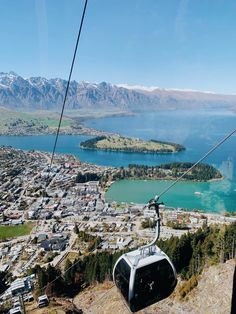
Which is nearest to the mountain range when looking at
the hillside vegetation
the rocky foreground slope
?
the hillside vegetation

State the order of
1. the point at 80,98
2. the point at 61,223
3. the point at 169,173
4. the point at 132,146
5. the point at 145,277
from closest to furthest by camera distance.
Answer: the point at 145,277 → the point at 61,223 → the point at 169,173 → the point at 132,146 → the point at 80,98

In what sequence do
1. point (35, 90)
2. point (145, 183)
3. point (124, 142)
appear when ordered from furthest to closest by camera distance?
point (35, 90)
point (124, 142)
point (145, 183)

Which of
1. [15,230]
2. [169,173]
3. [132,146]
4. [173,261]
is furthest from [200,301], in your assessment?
[132,146]

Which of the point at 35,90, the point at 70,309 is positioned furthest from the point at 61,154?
the point at 35,90

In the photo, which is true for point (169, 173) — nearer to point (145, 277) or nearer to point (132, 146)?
point (132, 146)

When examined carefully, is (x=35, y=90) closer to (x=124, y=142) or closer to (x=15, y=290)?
(x=124, y=142)
